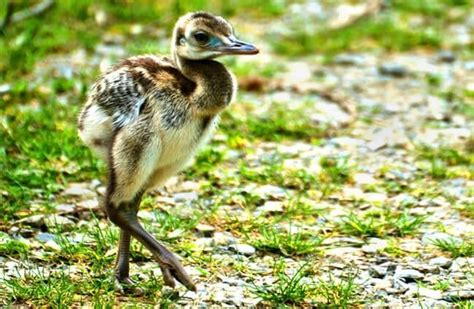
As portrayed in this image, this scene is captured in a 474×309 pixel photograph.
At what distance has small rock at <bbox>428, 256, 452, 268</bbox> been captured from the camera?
5.64m

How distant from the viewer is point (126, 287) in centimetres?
512

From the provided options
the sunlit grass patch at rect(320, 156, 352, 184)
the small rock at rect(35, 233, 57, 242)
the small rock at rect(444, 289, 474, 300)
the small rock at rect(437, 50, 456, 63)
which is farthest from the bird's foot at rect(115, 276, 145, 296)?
the small rock at rect(437, 50, 456, 63)

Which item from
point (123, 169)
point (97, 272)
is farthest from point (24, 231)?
point (123, 169)

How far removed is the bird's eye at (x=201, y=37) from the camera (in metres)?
5.19

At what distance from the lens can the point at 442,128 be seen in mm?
8055

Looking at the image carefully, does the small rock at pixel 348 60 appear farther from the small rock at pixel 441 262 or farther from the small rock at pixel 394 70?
the small rock at pixel 441 262

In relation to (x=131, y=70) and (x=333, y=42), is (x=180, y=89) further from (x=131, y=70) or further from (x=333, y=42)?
(x=333, y=42)

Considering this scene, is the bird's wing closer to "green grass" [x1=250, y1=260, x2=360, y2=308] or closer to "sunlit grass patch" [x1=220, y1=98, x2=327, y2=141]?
"green grass" [x1=250, y1=260, x2=360, y2=308]

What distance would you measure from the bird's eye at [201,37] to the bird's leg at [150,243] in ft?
2.62

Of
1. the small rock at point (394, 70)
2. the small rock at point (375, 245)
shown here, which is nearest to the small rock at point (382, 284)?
the small rock at point (375, 245)

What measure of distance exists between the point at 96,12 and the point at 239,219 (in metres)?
4.37

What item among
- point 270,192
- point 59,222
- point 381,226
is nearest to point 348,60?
point 270,192

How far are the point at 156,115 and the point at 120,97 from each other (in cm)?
20

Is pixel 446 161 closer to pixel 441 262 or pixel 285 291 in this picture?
pixel 441 262
